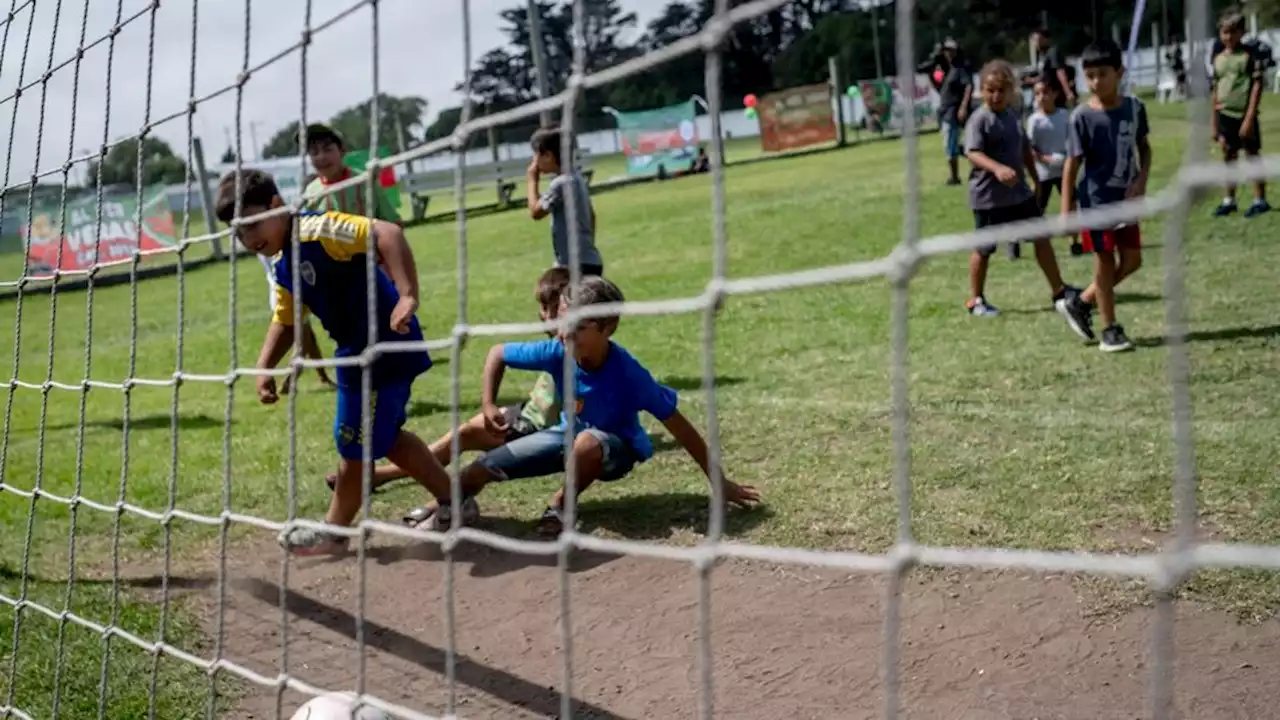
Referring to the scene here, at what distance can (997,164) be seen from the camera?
6.04m

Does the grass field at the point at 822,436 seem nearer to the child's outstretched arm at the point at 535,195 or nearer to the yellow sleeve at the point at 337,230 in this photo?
the yellow sleeve at the point at 337,230

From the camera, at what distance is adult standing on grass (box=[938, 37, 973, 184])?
1152 centimetres

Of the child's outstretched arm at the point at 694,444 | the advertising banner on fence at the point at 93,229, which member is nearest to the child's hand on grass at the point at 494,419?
the child's outstretched arm at the point at 694,444

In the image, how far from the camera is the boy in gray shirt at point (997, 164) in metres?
6.18

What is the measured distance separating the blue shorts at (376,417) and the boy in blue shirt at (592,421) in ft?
1.00

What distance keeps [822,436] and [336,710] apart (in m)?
2.40

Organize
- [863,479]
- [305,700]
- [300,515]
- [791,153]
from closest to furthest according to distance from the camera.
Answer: [305,700]
[863,479]
[300,515]
[791,153]

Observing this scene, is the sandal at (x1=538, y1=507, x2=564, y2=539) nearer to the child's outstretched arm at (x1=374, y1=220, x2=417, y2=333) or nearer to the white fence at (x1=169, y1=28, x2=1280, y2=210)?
the child's outstretched arm at (x1=374, y1=220, x2=417, y2=333)

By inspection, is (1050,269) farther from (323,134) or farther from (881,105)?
(881,105)

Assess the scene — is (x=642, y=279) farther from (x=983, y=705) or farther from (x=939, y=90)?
(x=983, y=705)

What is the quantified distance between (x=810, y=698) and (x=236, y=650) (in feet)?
5.12

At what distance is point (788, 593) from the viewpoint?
10.2ft

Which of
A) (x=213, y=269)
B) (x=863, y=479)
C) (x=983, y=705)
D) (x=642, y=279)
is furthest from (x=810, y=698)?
(x=213, y=269)

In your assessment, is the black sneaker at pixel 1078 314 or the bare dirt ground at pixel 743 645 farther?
the black sneaker at pixel 1078 314
